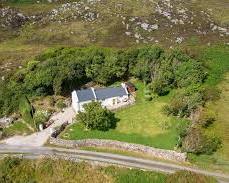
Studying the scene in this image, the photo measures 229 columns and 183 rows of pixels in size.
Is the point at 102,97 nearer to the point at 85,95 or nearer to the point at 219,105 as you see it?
the point at 85,95

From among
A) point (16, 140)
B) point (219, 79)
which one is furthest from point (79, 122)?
point (219, 79)

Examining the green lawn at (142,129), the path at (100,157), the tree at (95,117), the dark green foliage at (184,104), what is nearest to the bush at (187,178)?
the path at (100,157)

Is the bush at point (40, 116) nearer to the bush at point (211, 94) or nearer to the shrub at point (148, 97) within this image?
the shrub at point (148, 97)

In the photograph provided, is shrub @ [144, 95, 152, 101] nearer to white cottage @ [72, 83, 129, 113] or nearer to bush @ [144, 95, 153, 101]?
bush @ [144, 95, 153, 101]

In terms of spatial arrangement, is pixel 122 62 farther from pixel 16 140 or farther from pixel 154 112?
pixel 16 140

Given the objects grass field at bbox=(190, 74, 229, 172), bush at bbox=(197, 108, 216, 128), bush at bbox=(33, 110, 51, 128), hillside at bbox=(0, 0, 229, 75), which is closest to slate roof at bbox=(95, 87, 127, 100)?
bush at bbox=(33, 110, 51, 128)

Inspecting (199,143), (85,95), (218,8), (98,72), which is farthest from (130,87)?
(218,8)
